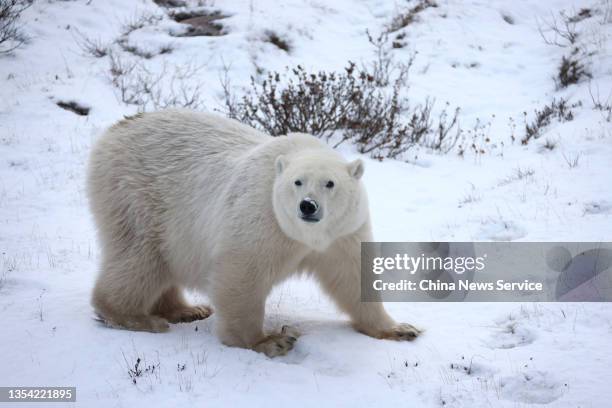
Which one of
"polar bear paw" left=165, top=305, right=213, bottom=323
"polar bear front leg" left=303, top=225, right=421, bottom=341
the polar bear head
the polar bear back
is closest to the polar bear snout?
the polar bear head

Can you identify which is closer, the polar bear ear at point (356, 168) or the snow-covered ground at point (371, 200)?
the snow-covered ground at point (371, 200)

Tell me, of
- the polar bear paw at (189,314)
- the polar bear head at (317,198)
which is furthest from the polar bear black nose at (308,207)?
the polar bear paw at (189,314)

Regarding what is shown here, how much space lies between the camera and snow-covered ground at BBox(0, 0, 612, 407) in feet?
11.6

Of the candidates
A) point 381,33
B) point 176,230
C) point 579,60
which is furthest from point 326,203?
point 381,33

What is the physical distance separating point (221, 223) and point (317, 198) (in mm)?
854

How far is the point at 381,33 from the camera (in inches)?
507

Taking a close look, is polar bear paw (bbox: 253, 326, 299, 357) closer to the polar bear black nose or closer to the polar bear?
the polar bear

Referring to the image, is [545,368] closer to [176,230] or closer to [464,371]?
[464,371]

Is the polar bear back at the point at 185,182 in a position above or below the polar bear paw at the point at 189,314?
above

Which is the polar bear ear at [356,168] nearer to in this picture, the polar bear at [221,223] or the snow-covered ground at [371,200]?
the polar bear at [221,223]

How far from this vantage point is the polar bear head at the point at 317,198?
3.74m

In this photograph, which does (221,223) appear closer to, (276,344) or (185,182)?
(185,182)

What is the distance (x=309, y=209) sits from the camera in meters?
3.63

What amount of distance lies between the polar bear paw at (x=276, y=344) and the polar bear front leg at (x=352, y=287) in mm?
524
